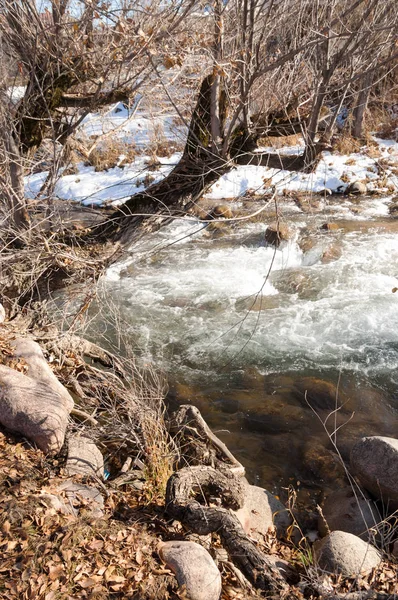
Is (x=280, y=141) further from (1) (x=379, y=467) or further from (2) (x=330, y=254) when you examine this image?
(1) (x=379, y=467)

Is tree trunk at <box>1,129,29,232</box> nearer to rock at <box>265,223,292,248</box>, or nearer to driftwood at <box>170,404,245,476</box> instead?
driftwood at <box>170,404,245,476</box>

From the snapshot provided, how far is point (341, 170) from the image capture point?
49.8ft

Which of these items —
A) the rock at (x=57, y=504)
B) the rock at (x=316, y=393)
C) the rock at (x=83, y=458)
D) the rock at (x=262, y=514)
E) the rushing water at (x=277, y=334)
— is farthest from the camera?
the rock at (x=316, y=393)

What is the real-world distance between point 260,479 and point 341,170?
1161cm

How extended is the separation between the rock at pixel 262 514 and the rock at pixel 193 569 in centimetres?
100

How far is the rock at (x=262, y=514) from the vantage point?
4586 millimetres

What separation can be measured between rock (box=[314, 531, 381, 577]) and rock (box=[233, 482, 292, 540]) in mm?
604

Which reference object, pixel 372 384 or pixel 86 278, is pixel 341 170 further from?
pixel 86 278

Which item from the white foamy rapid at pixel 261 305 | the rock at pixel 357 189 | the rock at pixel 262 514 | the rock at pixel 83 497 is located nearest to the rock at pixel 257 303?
the white foamy rapid at pixel 261 305

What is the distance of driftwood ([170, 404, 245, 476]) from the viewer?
520 cm

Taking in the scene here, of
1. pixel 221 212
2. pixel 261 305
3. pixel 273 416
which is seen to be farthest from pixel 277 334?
pixel 221 212

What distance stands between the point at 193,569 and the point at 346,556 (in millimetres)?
1375

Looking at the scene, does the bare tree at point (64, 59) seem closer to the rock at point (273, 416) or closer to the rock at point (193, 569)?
the rock at point (193, 569)

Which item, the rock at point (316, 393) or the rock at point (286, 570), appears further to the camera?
the rock at point (316, 393)
